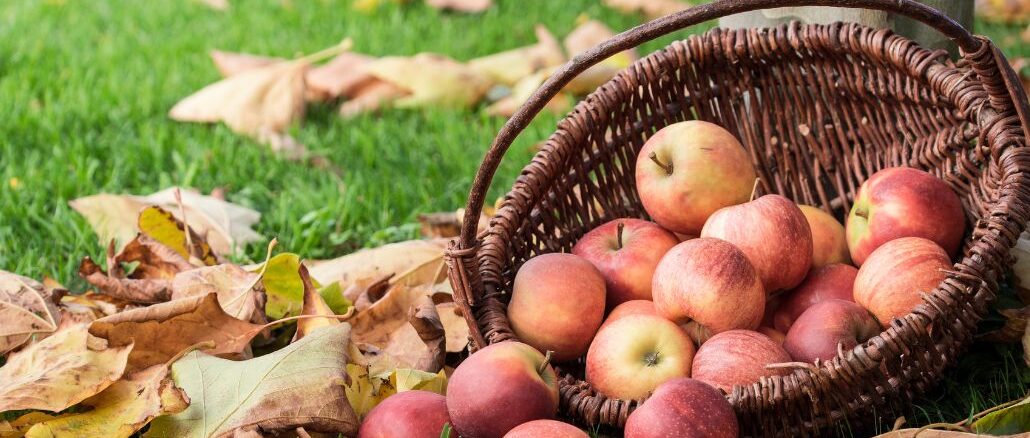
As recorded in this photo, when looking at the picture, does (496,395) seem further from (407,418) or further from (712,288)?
(712,288)

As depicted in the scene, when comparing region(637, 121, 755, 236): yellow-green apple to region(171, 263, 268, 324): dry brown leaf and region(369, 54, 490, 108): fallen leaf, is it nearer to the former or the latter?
region(171, 263, 268, 324): dry brown leaf

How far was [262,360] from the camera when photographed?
1463mm

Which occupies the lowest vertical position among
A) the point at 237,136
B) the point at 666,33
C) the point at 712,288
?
the point at 237,136

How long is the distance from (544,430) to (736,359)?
0.31 m

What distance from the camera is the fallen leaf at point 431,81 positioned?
3.20 meters

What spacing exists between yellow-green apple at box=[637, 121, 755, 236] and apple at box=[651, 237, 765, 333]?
0.77 ft

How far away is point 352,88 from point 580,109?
64.6 inches

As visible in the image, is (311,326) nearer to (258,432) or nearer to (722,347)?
(258,432)

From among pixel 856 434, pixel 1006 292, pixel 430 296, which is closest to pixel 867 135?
pixel 1006 292

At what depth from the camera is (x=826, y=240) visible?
179 cm

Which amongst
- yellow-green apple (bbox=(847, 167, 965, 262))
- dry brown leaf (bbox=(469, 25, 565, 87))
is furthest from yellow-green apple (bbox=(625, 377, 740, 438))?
dry brown leaf (bbox=(469, 25, 565, 87))

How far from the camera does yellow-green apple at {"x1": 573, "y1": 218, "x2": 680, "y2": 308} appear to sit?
1716mm

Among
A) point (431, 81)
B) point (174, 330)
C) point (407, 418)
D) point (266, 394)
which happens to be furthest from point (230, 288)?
point (431, 81)

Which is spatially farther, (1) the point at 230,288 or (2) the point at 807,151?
(2) the point at 807,151
